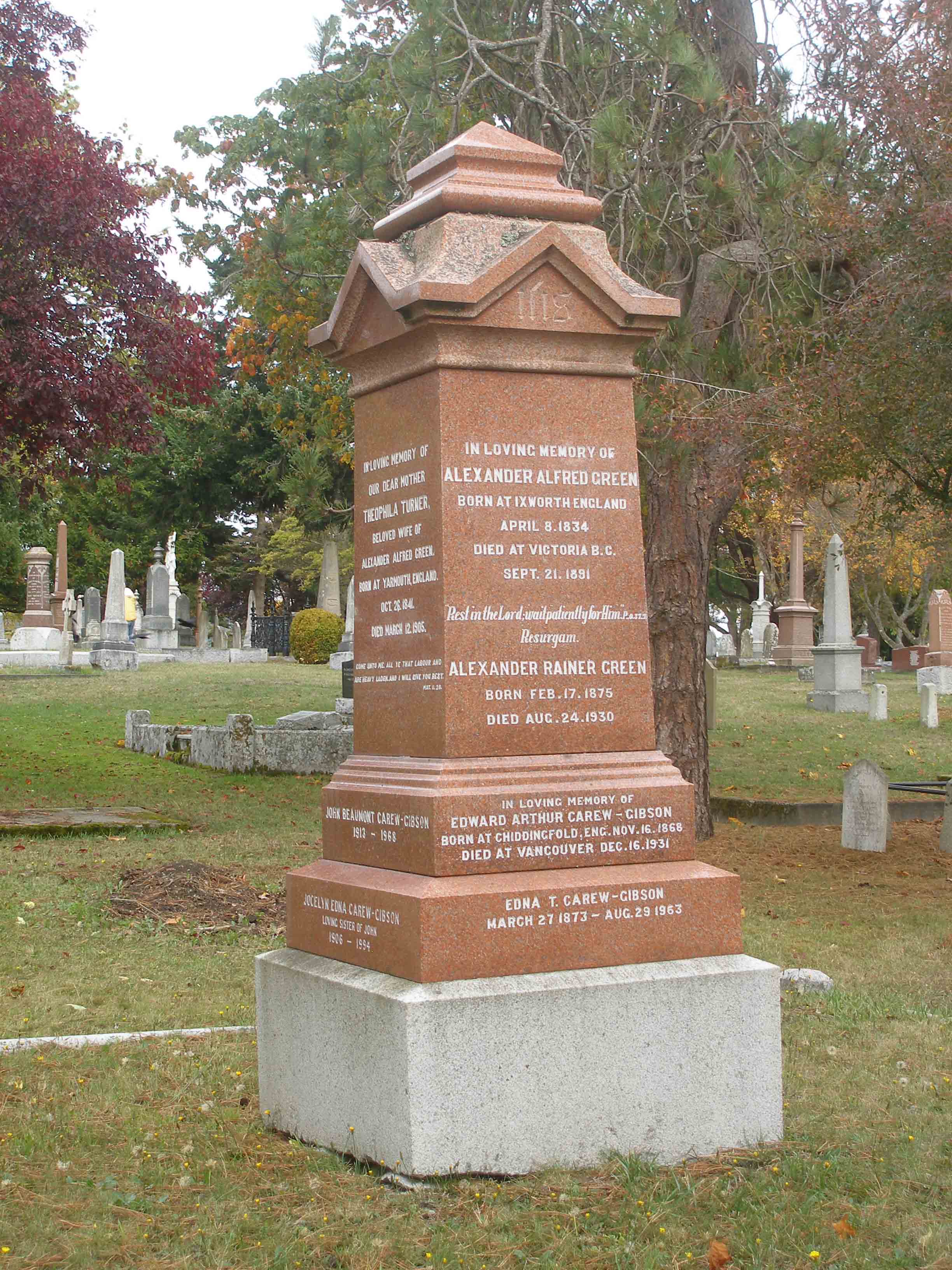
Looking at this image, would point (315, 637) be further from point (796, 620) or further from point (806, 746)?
point (806, 746)

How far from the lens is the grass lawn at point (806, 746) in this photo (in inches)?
667

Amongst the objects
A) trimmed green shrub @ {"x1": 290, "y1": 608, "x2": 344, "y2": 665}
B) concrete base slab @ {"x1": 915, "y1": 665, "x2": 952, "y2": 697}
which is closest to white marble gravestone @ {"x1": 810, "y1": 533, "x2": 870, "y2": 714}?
concrete base slab @ {"x1": 915, "y1": 665, "x2": 952, "y2": 697}

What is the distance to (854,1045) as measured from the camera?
21.1ft

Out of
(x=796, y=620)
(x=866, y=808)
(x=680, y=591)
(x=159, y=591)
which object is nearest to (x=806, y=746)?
(x=866, y=808)

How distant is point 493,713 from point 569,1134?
4.77 feet

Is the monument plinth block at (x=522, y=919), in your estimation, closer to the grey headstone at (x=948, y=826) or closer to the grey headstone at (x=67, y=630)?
the grey headstone at (x=948, y=826)

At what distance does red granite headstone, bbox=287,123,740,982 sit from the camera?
198 inches

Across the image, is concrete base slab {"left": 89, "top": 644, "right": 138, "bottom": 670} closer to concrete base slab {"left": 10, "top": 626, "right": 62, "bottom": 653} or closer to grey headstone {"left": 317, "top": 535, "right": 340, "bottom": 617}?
concrete base slab {"left": 10, "top": 626, "right": 62, "bottom": 653}

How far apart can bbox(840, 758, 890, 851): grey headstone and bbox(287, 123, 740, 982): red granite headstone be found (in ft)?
25.2

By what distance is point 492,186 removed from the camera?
5.51m

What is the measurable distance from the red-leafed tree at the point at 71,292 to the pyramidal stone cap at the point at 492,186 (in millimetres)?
8199

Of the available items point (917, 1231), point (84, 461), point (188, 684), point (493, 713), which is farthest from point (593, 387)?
point (188, 684)

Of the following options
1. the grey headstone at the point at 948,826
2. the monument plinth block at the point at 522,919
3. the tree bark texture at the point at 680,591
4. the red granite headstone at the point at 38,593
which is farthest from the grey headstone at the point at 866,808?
the red granite headstone at the point at 38,593

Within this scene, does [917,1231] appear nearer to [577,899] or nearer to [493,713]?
[577,899]
